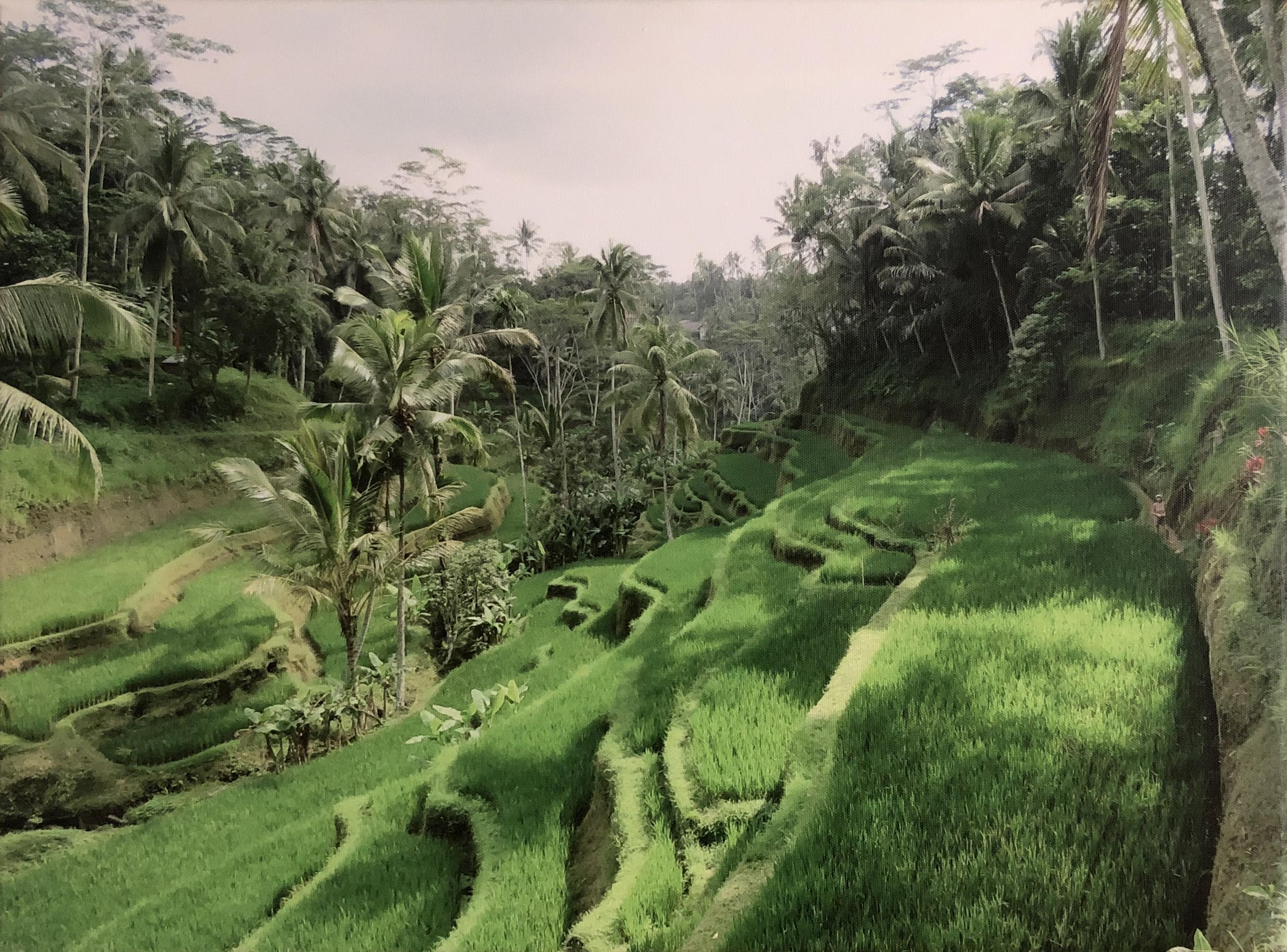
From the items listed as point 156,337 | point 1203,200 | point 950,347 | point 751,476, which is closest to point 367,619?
point 156,337

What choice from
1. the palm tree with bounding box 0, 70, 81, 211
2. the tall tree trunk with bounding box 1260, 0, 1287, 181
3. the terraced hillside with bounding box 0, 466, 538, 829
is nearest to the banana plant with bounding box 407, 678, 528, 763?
the terraced hillside with bounding box 0, 466, 538, 829

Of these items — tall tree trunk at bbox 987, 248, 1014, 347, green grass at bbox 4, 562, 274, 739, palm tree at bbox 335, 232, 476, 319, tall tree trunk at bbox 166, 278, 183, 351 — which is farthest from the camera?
tall tree trunk at bbox 166, 278, 183, 351

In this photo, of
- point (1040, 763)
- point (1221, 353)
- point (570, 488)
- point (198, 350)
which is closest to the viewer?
point (1040, 763)

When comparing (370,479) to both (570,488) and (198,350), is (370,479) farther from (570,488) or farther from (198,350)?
(570,488)

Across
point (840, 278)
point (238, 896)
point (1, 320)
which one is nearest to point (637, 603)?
point (238, 896)

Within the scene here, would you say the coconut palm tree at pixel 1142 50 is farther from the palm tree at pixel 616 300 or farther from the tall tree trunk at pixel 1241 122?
the palm tree at pixel 616 300

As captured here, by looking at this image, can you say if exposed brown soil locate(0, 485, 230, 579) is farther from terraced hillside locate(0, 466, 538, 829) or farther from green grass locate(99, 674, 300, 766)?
green grass locate(99, 674, 300, 766)

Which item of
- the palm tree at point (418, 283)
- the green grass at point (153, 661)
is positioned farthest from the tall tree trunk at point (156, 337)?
the green grass at point (153, 661)
